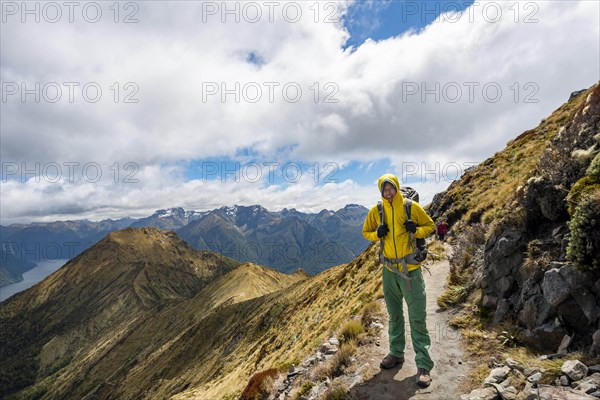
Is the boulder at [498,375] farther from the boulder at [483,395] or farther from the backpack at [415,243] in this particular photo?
the backpack at [415,243]

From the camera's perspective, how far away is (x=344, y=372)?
9.66 meters

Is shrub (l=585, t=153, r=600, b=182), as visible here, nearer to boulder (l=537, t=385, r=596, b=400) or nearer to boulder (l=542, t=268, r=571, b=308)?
boulder (l=542, t=268, r=571, b=308)

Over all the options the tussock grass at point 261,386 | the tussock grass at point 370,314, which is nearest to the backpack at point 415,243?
the tussock grass at point 370,314

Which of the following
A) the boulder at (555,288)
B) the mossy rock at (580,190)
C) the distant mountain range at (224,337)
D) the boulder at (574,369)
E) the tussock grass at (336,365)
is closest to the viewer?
the boulder at (574,369)

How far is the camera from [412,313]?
8.50 m

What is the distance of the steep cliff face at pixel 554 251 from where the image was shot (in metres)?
7.74

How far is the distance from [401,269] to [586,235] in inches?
173

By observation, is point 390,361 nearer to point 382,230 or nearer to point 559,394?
point 382,230

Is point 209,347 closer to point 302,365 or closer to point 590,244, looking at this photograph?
point 302,365

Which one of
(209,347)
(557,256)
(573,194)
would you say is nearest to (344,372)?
(557,256)

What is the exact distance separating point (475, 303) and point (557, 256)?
3.70 metres

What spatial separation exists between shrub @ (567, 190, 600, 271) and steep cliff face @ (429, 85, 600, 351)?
0.02 metres

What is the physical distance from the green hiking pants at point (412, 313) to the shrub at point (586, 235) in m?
3.71

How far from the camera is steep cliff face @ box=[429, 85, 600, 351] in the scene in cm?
774
